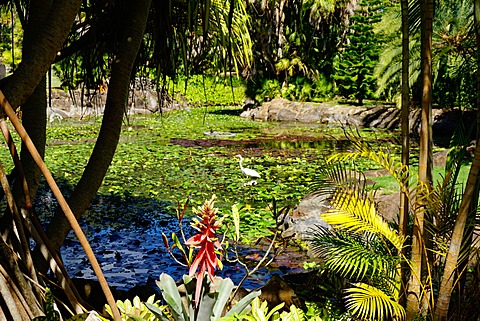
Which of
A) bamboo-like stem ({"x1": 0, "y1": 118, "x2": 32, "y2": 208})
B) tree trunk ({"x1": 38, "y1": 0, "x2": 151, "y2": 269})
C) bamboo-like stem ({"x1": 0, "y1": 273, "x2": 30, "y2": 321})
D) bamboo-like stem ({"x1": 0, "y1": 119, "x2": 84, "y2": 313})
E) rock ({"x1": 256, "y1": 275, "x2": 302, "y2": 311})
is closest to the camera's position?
bamboo-like stem ({"x1": 0, "y1": 273, "x2": 30, "y2": 321})

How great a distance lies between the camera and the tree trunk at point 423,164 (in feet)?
8.48

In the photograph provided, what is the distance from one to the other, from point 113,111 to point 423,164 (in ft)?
4.72

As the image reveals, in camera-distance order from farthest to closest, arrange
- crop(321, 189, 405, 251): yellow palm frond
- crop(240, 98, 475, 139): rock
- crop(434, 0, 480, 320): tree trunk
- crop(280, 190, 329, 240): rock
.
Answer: crop(240, 98, 475, 139): rock
crop(280, 190, 329, 240): rock
crop(321, 189, 405, 251): yellow palm frond
crop(434, 0, 480, 320): tree trunk

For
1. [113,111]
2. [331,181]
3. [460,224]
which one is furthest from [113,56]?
[460,224]

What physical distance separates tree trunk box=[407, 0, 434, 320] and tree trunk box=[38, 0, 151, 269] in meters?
1.24

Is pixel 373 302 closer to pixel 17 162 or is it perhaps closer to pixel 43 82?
pixel 17 162

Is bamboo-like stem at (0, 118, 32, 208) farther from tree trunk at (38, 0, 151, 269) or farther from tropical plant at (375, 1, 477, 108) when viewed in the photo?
tropical plant at (375, 1, 477, 108)

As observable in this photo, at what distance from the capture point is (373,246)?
10.5ft

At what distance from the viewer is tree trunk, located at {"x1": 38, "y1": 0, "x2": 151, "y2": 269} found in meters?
2.53

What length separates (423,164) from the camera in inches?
105

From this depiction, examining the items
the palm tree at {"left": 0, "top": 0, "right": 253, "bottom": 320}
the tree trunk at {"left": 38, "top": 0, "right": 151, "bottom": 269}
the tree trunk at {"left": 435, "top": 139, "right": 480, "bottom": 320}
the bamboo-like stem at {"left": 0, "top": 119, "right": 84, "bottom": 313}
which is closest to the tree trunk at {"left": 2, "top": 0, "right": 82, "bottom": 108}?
the palm tree at {"left": 0, "top": 0, "right": 253, "bottom": 320}

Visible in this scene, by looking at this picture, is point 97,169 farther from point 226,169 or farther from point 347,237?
point 226,169

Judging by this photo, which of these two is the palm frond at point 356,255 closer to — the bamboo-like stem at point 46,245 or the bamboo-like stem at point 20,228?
the bamboo-like stem at point 46,245

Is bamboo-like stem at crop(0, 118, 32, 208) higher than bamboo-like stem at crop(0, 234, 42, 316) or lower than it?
higher
